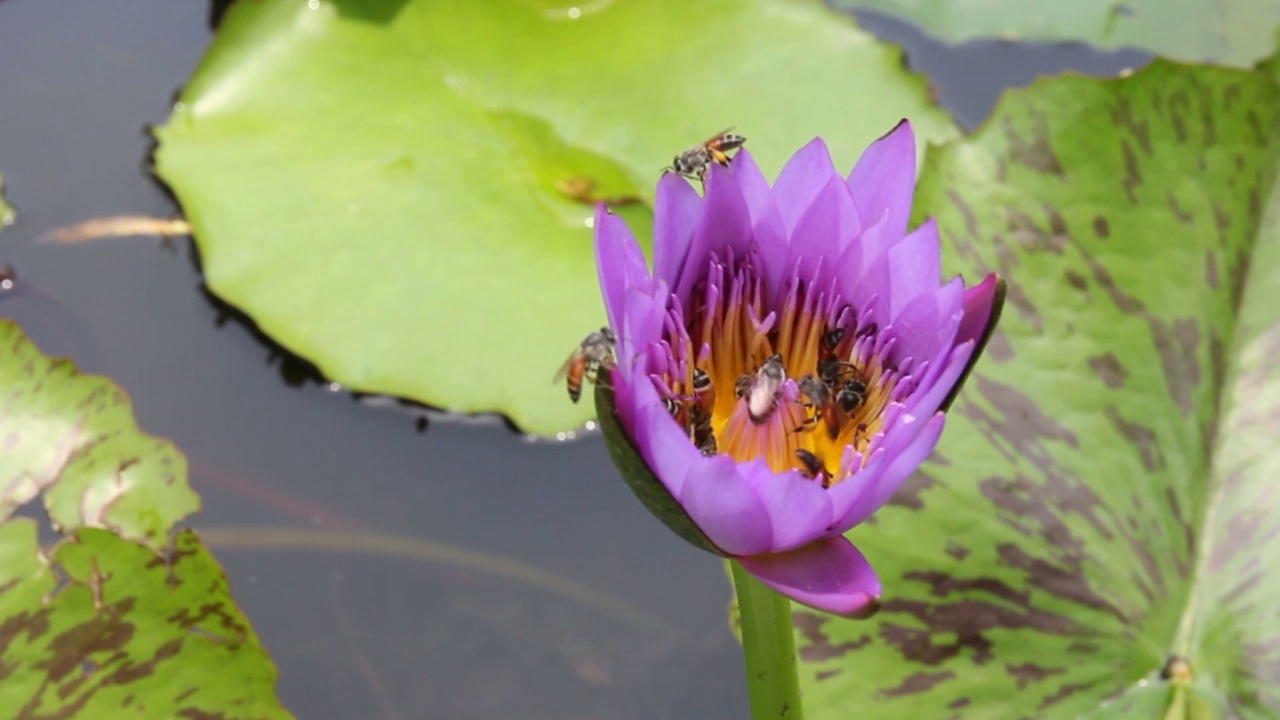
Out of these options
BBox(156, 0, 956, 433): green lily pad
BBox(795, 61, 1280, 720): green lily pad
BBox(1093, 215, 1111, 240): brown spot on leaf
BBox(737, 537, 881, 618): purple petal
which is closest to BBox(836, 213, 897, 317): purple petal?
BBox(737, 537, 881, 618): purple petal

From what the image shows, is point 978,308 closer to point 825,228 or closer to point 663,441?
point 825,228

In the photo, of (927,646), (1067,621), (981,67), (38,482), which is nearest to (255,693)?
(38,482)

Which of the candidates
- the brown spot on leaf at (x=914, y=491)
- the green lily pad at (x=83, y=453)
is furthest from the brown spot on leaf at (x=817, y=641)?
the green lily pad at (x=83, y=453)

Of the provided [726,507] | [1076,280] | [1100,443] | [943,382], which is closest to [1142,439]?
[1100,443]

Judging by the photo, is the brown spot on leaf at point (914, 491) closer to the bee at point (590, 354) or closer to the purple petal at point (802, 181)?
the bee at point (590, 354)

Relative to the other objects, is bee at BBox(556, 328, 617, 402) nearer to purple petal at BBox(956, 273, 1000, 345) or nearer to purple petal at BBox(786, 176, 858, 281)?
purple petal at BBox(786, 176, 858, 281)

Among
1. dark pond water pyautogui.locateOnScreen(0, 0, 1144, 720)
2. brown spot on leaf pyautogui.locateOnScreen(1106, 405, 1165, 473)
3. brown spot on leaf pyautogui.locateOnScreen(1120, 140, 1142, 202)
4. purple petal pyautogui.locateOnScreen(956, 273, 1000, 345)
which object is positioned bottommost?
dark pond water pyautogui.locateOnScreen(0, 0, 1144, 720)
